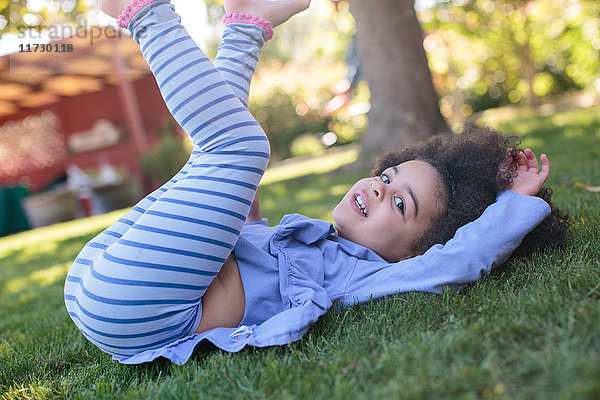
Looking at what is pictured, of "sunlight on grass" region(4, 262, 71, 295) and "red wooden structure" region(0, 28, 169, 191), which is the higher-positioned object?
"red wooden structure" region(0, 28, 169, 191)

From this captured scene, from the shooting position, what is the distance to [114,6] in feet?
5.44

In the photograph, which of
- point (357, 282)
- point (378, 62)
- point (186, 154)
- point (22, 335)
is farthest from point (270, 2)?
point (186, 154)

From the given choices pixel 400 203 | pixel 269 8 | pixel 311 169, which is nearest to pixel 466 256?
pixel 400 203

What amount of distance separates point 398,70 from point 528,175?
4229 mm

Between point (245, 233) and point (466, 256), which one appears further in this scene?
point (245, 233)

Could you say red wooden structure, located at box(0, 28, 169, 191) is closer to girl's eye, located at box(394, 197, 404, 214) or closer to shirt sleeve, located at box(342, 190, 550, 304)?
girl's eye, located at box(394, 197, 404, 214)

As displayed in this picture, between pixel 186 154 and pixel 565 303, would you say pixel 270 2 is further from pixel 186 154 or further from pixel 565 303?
pixel 186 154

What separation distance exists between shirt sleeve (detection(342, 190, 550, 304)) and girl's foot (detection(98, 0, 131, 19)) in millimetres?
1194

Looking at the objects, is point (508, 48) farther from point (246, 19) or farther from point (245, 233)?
point (245, 233)

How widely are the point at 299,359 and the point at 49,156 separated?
1483cm

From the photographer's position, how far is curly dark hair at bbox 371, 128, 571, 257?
6.04ft

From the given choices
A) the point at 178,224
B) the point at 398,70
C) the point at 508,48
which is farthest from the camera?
the point at 508,48

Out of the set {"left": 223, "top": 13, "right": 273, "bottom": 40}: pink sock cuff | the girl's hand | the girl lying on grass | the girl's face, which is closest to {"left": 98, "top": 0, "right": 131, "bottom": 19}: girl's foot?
the girl lying on grass

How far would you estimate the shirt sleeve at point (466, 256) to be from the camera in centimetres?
160
